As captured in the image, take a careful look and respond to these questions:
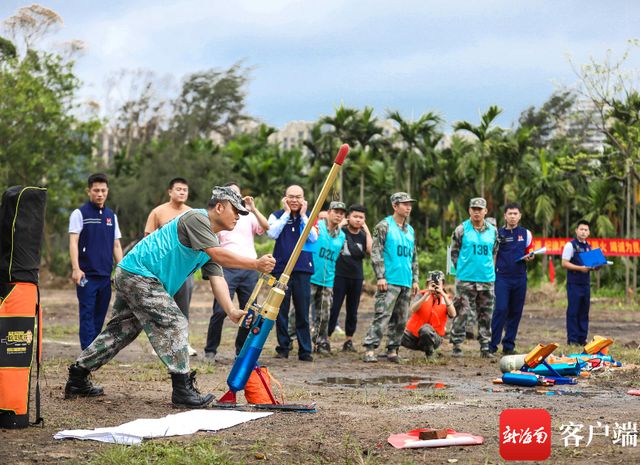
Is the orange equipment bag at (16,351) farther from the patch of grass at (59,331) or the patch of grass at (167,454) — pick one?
the patch of grass at (59,331)

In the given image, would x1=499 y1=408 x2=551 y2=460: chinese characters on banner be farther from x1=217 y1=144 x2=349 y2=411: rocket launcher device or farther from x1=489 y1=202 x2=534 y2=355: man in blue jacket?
x1=489 y1=202 x2=534 y2=355: man in blue jacket

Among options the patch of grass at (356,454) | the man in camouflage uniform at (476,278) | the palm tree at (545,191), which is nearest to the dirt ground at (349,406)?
the patch of grass at (356,454)

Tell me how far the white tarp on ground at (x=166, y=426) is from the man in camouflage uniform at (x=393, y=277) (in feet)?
16.6

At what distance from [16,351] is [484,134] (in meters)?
35.8

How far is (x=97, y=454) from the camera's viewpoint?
596 cm

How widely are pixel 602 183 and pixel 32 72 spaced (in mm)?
25391

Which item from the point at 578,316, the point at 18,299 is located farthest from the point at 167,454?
the point at 578,316

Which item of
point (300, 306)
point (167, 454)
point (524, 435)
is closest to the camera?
point (524, 435)

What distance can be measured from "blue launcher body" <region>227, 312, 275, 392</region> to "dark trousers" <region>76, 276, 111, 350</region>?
3.37m

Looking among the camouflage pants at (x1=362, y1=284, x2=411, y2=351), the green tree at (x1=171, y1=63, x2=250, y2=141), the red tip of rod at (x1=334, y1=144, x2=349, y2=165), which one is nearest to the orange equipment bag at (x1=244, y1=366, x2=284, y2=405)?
the red tip of rod at (x1=334, y1=144, x2=349, y2=165)

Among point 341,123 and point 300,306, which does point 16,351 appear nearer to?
point 300,306

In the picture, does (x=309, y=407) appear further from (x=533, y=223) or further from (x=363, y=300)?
(x=533, y=223)

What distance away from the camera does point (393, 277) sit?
12633 mm

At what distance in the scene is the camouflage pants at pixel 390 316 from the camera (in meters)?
12.5
